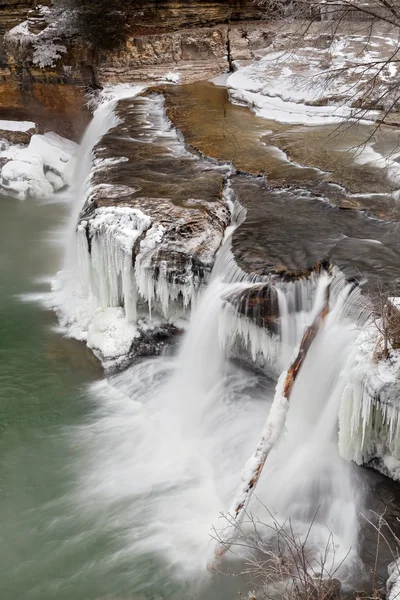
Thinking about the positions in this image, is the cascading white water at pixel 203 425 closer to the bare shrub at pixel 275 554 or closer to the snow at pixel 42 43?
the bare shrub at pixel 275 554

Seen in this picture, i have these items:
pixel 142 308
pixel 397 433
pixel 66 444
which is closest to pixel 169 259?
pixel 142 308

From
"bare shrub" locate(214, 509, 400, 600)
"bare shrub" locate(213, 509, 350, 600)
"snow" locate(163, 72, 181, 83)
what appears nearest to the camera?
"bare shrub" locate(214, 509, 400, 600)

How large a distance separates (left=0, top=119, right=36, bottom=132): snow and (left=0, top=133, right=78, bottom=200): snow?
59cm

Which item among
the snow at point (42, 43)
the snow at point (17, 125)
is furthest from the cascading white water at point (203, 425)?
the snow at point (42, 43)

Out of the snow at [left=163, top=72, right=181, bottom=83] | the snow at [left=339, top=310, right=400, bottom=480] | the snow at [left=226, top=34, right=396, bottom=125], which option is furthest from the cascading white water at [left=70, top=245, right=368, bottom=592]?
the snow at [left=163, top=72, right=181, bottom=83]

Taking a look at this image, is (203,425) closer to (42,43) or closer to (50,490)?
(50,490)

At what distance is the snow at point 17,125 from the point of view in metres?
15.7

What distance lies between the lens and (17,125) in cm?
A: 1580

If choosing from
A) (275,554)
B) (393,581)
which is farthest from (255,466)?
(393,581)

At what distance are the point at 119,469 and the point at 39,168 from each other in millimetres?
10733

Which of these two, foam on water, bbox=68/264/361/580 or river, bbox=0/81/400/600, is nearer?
river, bbox=0/81/400/600

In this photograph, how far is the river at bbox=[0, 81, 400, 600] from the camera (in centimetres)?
461

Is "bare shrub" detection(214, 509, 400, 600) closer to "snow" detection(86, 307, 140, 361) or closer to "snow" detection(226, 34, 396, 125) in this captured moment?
"snow" detection(86, 307, 140, 361)

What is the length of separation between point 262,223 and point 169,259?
4.82 feet
